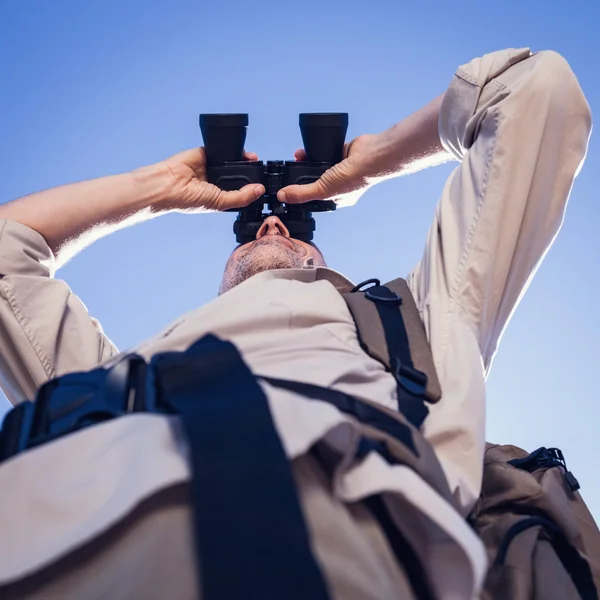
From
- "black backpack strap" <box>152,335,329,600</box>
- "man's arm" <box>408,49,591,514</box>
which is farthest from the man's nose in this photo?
"black backpack strap" <box>152,335,329,600</box>

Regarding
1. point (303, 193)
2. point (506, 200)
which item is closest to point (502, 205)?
point (506, 200)

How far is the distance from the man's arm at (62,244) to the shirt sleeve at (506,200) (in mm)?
524

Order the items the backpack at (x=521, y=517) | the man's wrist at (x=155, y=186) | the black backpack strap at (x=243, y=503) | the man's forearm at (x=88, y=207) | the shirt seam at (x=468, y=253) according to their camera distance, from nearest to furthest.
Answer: the black backpack strap at (x=243, y=503), the backpack at (x=521, y=517), the shirt seam at (x=468, y=253), the man's forearm at (x=88, y=207), the man's wrist at (x=155, y=186)

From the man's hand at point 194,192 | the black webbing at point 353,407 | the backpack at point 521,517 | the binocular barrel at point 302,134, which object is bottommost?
the backpack at point 521,517

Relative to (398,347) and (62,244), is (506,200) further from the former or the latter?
(62,244)

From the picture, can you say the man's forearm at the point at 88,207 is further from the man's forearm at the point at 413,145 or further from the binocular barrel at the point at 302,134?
the man's forearm at the point at 413,145

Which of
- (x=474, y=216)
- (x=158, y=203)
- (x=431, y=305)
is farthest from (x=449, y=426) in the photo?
(x=158, y=203)

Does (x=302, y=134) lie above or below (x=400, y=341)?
above

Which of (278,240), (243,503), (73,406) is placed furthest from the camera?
(278,240)

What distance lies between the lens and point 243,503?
19.6 inches

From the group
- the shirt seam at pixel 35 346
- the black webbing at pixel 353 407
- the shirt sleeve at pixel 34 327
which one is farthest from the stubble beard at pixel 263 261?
the black webbing at pixel 353 407

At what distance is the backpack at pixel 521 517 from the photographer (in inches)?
31.8

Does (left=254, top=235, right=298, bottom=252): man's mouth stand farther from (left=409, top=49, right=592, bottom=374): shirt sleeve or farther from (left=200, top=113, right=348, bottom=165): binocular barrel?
(left=409, top=49, right=592, bottom=374): shirt sleeve

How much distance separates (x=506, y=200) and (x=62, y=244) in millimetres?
758
